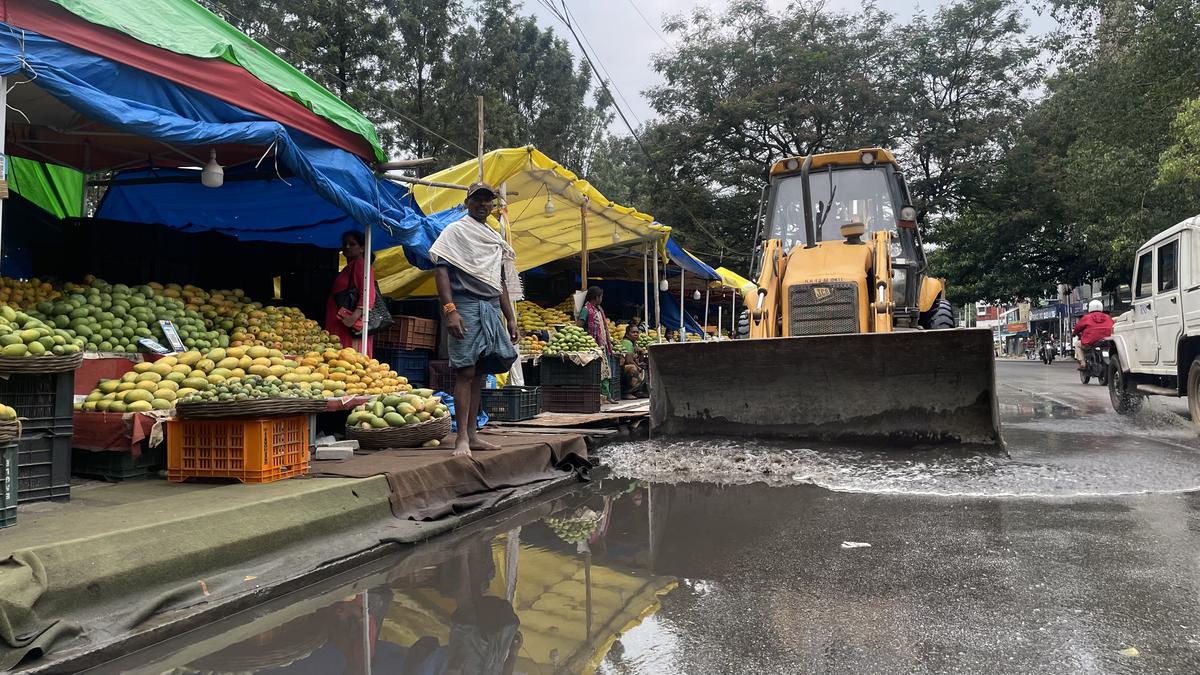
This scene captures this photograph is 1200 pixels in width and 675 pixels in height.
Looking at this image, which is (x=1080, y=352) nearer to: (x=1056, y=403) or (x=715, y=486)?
(x=1056, y=403)

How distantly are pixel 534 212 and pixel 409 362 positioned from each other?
3410mm

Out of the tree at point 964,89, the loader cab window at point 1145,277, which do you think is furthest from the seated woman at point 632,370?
the tree at point 964,89

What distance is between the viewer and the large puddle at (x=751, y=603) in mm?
2605

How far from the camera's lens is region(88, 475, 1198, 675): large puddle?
8.55 ft

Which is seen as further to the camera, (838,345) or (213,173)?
(838,345)

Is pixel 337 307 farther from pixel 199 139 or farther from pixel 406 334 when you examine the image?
pixel 199 139

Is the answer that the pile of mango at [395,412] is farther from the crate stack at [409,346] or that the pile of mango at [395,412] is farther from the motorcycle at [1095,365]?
the motorcycle at [1095,365]

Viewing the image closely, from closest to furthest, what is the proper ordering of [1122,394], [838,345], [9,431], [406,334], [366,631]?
[366,631]
[9,431]
[838,345]
[406,334]
[1122,394]

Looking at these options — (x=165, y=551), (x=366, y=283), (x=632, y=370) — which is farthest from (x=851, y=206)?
(x=165, y=551)

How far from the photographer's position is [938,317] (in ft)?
27.3

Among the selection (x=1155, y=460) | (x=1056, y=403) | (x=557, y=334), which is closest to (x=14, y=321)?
(x=557, y=334)

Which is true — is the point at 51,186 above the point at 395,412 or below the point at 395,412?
above

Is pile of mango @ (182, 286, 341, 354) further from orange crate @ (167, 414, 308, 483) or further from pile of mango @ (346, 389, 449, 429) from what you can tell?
orange crate @ (167, 414, 308, 483)

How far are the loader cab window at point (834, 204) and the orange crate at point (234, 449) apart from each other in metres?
5.79
